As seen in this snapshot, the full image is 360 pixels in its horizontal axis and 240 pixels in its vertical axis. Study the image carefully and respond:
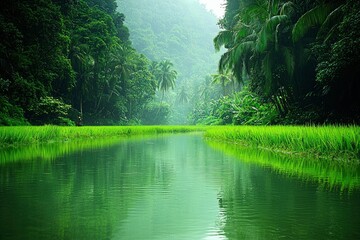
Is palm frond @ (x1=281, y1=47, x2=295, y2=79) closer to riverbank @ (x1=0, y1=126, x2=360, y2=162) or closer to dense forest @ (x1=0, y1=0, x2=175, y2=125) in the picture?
riverbank @ (x1=0, y1=126, x2=360, y2=162)

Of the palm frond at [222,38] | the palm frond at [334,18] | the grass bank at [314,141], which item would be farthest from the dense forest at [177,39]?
the grass bank at [314,141]

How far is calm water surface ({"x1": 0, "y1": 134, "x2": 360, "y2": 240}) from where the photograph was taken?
4.30 meters

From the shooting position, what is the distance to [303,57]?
19.5 meters

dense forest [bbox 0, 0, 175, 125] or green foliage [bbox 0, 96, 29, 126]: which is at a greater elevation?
dense forest [bbox 0, 0, 175, 125]

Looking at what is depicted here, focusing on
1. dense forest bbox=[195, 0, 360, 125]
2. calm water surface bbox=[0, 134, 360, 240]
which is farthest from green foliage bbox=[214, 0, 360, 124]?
calm water surface bbox=[0, 134, 360, 240]

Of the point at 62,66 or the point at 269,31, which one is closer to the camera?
the point at 269,31

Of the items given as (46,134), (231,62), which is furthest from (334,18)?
Result: (46,134)

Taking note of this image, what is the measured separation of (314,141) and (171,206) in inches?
283

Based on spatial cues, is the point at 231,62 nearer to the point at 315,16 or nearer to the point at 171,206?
the point at 315,16

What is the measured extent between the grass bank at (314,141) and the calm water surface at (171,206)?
7.45ft

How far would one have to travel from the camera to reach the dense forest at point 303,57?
13.8m

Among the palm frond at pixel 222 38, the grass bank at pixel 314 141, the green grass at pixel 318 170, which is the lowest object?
the green grass at pixel 318 170

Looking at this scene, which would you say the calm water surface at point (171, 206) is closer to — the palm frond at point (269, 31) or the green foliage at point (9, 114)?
the palm frond at point (269, 31)

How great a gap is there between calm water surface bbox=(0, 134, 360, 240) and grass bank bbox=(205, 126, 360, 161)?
2.27 meters
